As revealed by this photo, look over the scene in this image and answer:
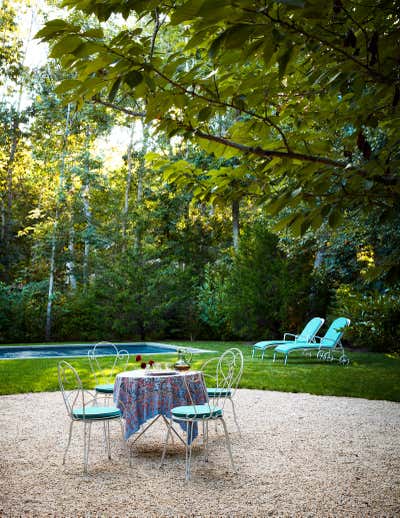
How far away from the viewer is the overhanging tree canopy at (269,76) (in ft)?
4.36

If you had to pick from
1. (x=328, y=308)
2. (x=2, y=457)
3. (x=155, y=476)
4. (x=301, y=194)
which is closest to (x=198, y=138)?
(x=301, y=194)

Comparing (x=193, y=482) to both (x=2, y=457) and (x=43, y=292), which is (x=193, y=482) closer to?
(x=2, y=457)

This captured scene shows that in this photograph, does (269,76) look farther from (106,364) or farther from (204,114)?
(106,364)

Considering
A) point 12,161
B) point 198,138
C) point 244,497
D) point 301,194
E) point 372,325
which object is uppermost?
point 12,161

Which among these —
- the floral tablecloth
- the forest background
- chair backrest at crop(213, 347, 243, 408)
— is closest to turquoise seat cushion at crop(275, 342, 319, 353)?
chair backrest at crop(213, 347, 243, 408)

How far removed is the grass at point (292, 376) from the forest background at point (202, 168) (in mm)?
843

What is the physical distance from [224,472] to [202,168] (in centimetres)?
1693

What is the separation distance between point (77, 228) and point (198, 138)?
19.4 meters

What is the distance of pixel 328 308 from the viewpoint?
52.2 ft

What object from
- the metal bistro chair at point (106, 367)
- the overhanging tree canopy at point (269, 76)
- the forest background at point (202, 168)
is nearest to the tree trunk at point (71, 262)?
the forest background at point (202, 168)

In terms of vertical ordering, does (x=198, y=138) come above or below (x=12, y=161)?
below

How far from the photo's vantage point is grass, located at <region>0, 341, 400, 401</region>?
8.09 metres

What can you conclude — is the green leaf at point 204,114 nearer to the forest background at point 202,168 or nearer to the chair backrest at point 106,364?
the forest background at point 202,168

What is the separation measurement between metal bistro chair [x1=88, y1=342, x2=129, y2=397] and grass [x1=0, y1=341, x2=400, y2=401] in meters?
0.18
